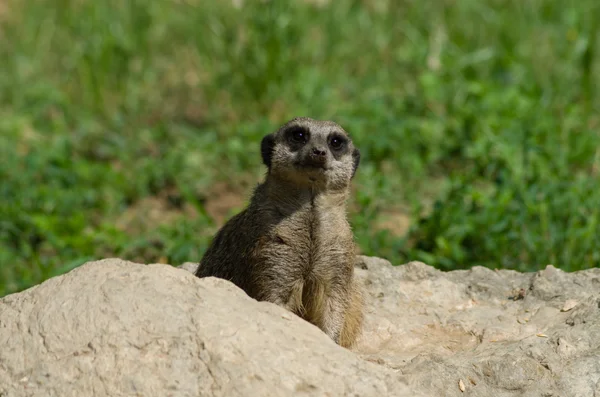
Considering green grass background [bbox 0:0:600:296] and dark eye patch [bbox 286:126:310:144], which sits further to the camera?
green grass background [bbox 0:0:600:296]

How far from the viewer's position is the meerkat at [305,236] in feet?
12.0

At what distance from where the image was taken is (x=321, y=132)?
3.84 m

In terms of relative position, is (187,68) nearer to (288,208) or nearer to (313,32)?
(313,32)

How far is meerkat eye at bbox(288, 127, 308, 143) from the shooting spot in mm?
3834

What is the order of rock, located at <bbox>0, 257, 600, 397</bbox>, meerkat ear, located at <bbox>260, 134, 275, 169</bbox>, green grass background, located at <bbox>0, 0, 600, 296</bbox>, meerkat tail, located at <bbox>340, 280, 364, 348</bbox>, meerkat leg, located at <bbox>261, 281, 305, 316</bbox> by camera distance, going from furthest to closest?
green grass background, located at <bbox>0, 0, 600, 296</bbox> < meerkat ear, located at <bbox>260, 134, 275, 169</bbox> < meerkat tail, located at <bbox>340, 280, 364, 348</bbox> < meerkat leg, located at <bbox>261, 281, 305, 316</bbox> < rock, located at <bbox>0, 257, 600, 397</bbox>

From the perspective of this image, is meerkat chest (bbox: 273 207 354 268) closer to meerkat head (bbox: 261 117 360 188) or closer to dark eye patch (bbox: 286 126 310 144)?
meerkat head (bbox: 261 117 360 188)

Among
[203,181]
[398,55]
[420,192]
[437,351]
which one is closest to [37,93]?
[203,181]

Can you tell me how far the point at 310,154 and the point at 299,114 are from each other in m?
3.51

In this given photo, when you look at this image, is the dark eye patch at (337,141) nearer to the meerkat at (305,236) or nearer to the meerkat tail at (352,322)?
the meerkat at (305,236)

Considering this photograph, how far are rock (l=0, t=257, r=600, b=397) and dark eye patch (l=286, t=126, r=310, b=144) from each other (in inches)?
35.1

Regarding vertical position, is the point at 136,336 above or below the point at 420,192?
below

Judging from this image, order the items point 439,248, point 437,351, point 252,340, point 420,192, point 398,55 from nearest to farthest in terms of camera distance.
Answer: point 252,340
point 437,351
point 439,248
point 420,192
point 398,55

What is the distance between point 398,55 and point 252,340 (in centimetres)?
545

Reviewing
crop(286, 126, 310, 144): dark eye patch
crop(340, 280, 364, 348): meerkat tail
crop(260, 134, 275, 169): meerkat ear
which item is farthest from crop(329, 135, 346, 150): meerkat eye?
crop(340, 280, 364, 348): meerkat tail
